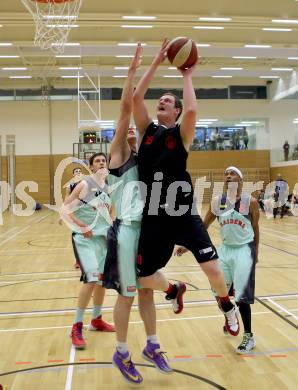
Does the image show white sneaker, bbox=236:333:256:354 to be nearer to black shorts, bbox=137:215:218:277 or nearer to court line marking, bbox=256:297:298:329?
court line marking, bbox=256:297:298:329

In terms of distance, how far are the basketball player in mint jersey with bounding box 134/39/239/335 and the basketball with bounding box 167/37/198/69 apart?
0.05 meters

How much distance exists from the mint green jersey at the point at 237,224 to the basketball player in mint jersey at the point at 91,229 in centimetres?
117

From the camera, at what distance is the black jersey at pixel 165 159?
3555 millimetres

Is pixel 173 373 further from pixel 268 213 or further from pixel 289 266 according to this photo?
pixel 268 213

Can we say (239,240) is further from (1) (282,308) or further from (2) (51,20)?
(2) (51,20)

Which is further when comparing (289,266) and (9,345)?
(289,266)

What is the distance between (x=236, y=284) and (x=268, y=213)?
16.8 metres

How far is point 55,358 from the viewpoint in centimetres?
429

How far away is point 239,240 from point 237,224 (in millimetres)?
152

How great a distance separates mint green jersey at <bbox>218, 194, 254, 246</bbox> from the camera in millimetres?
4672

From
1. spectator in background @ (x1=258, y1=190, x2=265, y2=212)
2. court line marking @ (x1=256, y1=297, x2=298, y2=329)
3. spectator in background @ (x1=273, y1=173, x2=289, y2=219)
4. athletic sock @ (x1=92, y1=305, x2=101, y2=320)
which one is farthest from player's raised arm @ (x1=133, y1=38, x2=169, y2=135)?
spectator in background @ (x1=258, y1=190, x2=265, y2=212)

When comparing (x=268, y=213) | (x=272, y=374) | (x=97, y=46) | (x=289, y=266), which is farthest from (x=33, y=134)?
(x=272, y=374)

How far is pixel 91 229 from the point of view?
16.4ft

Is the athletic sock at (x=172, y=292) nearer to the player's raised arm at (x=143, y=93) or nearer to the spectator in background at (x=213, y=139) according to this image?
the player's raised arm at (x=143, y=93)
